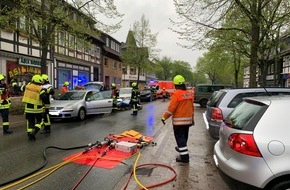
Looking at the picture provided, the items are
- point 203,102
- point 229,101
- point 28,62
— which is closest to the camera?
point 229,101

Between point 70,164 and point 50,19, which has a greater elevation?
point 50,19

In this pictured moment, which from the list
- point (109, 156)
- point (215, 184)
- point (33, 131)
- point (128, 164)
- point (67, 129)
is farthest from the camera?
point (67, 129)

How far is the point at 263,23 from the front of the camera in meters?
16.7

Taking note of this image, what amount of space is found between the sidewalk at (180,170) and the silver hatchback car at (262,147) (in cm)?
126

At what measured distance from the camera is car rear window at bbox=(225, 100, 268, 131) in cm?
361

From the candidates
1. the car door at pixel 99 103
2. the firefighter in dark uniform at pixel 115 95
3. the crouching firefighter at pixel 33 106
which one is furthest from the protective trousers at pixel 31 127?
the firefighter in dark uniform at pixel 115 95

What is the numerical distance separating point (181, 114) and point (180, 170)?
1.19m

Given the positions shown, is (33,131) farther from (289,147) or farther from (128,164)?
(289,147)

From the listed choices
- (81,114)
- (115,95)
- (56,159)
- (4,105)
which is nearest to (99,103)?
(81,114)

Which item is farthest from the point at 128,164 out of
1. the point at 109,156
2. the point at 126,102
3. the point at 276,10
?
the point at 276,10

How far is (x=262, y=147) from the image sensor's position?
3.38 m

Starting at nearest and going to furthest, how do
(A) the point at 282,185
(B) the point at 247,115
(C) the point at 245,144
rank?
(A) the point at 282,185
(C) the point at 245,144
(B) the point at 247,115

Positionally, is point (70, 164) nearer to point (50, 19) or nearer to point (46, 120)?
point (46, 120)

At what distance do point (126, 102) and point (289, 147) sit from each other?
16.8 metres
